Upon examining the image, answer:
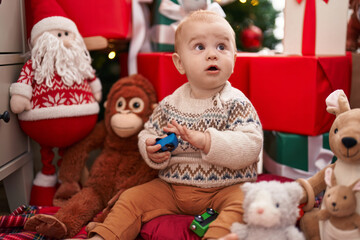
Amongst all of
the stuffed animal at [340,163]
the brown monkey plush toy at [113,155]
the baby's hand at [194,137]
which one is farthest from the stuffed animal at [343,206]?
the brown monkey plush toy at [113,155]

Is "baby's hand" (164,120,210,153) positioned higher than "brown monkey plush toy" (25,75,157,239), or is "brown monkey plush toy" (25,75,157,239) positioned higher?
"baby's hand" (164,120,210,153)

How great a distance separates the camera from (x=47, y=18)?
4.16 ft

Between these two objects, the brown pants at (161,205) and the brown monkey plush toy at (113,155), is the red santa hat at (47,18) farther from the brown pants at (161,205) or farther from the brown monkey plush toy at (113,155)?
the brown pants at (161,205)

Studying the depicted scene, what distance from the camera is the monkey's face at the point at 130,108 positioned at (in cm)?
129

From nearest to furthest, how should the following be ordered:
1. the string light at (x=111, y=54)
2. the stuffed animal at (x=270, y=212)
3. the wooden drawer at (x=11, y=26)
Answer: the stuffed animal at (x=270, y=212) < the wooden drawer at (x=11, y=26) < the string light at (x=111, y=54)

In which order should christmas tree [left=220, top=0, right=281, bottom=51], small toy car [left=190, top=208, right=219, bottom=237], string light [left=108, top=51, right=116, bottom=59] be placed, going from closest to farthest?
1. small toy car [left=190, top=208, right=219, bottom=237]
2. string light [left=108, top=51, right=116, bottom=59]
3. christmas tree [left=220, top=0, right=281, bottom=51]

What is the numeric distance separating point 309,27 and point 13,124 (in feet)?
3.36

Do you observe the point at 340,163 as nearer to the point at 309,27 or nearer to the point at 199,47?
the point at 199,47

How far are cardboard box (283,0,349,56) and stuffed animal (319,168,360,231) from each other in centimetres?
61

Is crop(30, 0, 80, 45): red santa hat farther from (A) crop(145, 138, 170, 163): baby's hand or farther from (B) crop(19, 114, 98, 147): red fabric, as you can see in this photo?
(A) crop(145, 138, 170, 163): baby's hand

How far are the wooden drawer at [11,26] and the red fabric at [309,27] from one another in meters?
0.96

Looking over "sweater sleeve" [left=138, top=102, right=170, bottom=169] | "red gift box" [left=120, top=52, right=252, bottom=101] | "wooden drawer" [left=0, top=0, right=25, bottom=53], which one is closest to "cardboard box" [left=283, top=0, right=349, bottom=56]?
"red gift box" [left=120, top=52, right=252, bottom=101]

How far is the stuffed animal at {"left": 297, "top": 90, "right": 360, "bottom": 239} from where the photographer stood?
0.81 metres

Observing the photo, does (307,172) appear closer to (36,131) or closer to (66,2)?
(36,131)
